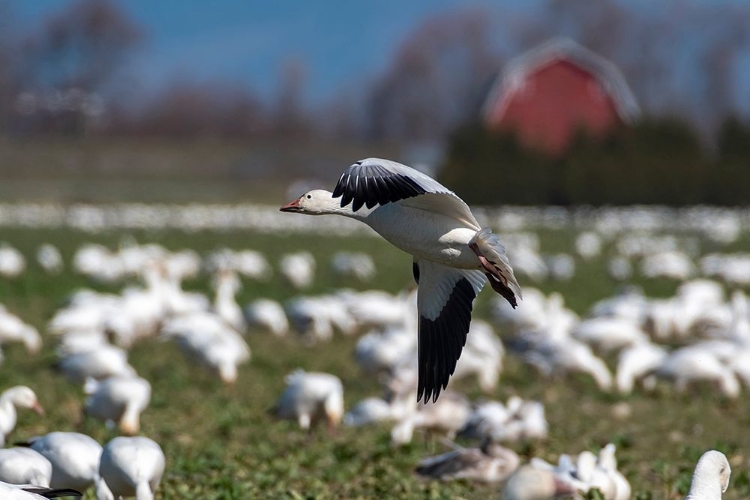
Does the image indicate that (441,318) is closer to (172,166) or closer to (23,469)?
→ (23,469)

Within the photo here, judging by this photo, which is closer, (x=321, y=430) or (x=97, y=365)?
(x=321, y=430)

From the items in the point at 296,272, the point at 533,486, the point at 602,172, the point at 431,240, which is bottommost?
the point at 533,486

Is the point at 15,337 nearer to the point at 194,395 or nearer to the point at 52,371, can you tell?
the point at 52,371

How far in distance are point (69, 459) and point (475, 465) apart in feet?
6.68


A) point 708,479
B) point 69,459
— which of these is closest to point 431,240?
point 708,479

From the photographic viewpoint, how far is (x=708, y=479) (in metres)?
4.10

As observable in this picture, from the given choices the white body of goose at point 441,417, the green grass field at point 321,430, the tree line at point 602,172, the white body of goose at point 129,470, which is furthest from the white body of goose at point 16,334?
the tree line at point 602,172

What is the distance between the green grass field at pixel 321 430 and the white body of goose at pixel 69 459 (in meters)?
0.25

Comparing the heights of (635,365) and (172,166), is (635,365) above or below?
below

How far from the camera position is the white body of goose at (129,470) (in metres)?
5.04

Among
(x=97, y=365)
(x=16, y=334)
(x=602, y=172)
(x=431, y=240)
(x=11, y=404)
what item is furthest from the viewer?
(x=602, y=172)

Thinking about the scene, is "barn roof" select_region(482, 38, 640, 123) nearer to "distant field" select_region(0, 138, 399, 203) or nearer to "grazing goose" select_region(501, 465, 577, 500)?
"distant field" select_region(0, 138, 399, 203)

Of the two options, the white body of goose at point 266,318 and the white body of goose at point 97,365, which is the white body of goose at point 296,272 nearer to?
the white body of goose at point 266,318

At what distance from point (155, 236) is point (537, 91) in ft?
76.3
